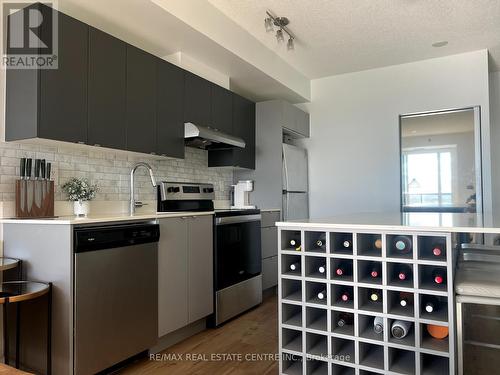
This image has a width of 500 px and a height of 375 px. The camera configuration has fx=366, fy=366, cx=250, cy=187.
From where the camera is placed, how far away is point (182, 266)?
8.84 ft

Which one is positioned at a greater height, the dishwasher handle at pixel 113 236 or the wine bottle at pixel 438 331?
the dishwasher handle at pixel 113 236

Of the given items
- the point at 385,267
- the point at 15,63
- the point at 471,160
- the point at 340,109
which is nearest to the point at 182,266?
the point at 385,267

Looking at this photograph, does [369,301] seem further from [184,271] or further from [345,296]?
[184,271]

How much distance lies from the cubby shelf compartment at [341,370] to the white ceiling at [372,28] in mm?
2699

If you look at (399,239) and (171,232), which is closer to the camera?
(399,239)

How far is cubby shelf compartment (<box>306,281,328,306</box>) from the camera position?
194 centimetres

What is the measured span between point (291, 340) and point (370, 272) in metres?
0.60

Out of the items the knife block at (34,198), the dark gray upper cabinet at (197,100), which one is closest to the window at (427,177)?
the dark gray upper cabinet at (197,100)

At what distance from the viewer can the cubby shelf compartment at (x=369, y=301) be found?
5.99ft

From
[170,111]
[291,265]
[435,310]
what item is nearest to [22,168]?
[170,111]

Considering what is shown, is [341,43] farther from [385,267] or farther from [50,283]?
[50,283]

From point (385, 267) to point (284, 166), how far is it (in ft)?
8.75

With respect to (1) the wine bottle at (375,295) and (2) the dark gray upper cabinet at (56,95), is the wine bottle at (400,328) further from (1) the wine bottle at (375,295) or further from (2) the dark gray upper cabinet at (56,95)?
(2) the dark gray upper cabinet at (56,95)

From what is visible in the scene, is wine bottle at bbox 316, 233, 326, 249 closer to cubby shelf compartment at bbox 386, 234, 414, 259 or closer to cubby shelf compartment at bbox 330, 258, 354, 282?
cubby shelf compartment at bbox 330, 258, 354, 282
